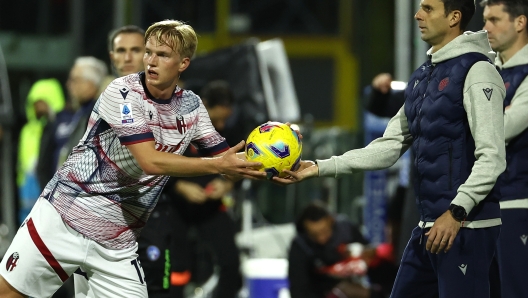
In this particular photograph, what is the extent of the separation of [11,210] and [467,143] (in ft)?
24.0

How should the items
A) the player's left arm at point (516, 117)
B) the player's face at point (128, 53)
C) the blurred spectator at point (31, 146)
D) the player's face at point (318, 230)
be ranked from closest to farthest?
the player's left arm at point (516, 117) → the player's face at point (128, 53) → the player's face at point (318, 230) → the blurred spectator at point (31, 146)

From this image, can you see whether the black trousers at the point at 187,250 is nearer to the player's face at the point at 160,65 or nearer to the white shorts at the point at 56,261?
the white shorts at the point at 56,261

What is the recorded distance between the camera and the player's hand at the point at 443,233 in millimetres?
5543

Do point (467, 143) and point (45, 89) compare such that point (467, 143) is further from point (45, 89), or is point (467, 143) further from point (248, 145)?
point (45, 89)

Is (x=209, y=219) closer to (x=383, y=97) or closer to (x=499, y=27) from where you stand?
(x=383, y=97)

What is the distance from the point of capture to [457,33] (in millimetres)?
5930

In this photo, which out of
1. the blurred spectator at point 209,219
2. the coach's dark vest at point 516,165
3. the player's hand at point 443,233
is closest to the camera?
the player's hand at point 443,233

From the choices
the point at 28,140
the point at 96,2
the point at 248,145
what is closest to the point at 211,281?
the point at 28,140

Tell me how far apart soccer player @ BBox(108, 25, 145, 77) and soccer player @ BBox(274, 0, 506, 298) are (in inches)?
91.6

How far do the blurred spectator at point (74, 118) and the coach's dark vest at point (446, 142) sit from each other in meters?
2.83

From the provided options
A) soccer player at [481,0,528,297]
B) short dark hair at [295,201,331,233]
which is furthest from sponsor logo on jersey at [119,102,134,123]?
short dark hair at [295,201,331,233]

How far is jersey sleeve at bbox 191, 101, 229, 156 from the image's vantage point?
249 inches

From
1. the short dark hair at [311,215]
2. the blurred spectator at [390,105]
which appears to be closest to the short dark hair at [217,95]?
the short dark hair at [311,215]

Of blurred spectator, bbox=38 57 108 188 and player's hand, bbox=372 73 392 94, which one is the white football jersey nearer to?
blurred spectator, bbox=38 57 108 188
